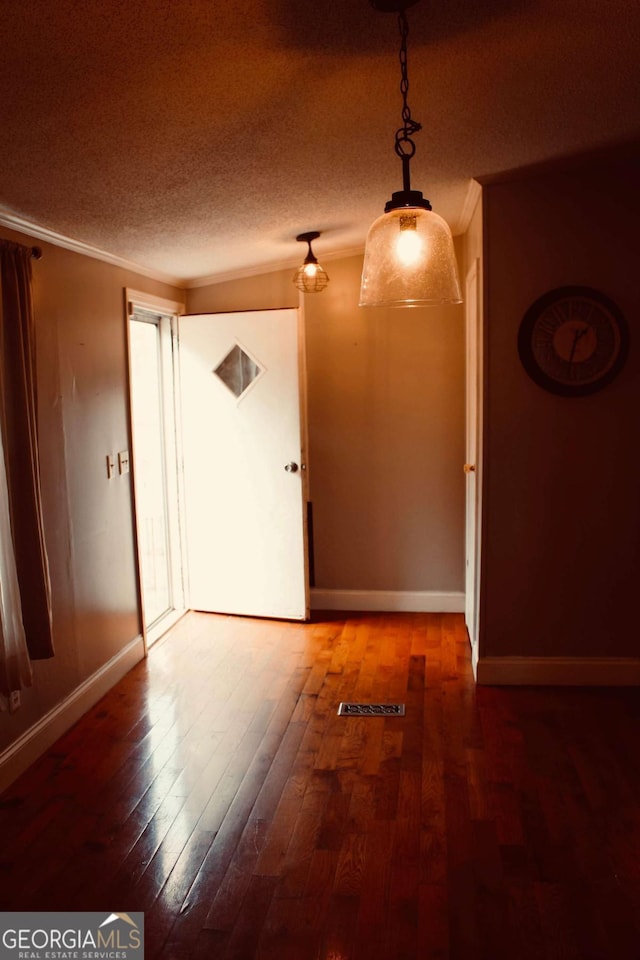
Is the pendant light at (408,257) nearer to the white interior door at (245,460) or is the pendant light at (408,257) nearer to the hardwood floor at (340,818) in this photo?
the hardwood floor at (340,818)

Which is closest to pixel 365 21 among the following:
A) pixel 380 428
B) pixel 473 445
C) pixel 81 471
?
pixel 81 471

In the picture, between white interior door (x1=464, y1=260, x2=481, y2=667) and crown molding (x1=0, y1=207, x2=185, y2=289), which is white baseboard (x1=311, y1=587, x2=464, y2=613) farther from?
crown molding (x1=0, y1=207, x2=185, y2=289)

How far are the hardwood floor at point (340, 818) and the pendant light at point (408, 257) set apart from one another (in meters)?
1.73

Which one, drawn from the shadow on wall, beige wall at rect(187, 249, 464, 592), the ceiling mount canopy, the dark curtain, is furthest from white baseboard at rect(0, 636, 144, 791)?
the ceiling mount canopy

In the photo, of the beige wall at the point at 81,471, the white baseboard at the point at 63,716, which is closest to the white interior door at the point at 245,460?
the beige wall at the point at 81,471

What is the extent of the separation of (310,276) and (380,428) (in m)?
1.07

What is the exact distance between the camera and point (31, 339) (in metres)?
3.02

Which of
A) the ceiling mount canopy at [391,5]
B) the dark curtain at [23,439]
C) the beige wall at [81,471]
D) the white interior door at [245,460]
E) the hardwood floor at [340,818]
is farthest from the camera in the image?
the white interior door at [245,460]

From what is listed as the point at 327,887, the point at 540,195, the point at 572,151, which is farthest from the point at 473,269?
the point at 327,887

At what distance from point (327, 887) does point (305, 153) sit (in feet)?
8.25

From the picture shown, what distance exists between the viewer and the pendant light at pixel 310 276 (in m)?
4.59

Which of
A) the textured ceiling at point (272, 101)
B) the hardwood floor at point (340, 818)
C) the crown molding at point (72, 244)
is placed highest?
the textured ceiling at point (272, 101)

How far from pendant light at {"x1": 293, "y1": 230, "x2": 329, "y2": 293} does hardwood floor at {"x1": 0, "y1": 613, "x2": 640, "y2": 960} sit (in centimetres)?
233

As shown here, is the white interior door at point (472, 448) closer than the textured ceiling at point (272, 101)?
No
